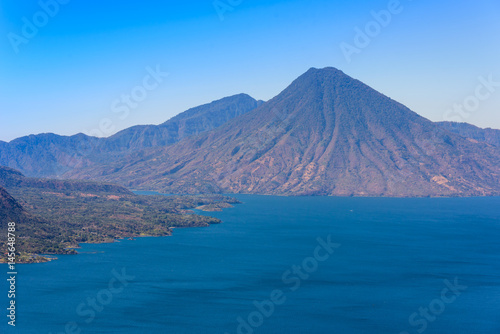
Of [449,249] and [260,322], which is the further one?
[449,249]

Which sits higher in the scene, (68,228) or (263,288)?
(68,228)

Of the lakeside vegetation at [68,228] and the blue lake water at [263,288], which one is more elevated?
the lakeside vegetation at [68,228]

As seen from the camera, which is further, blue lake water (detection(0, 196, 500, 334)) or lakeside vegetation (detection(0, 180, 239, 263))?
lakeside vegetation (detection(0, 180, 239, 263))

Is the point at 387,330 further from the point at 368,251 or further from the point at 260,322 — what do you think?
the point at 368,251

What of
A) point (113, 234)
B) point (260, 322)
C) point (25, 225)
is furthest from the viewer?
point (113, 234)

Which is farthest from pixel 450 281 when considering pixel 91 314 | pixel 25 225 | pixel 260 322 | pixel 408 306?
pixel 25 225

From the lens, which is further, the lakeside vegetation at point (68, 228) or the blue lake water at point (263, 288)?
the lakeside vegetation at point (68, 228)

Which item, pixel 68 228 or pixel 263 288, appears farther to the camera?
pixel 68 228

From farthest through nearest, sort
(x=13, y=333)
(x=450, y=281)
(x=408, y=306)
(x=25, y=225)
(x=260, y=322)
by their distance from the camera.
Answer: (x=25, y=225) → (x=450, y=281) → (x=408, y=306) → (x=260, y=322) → (x=13, y=333)
